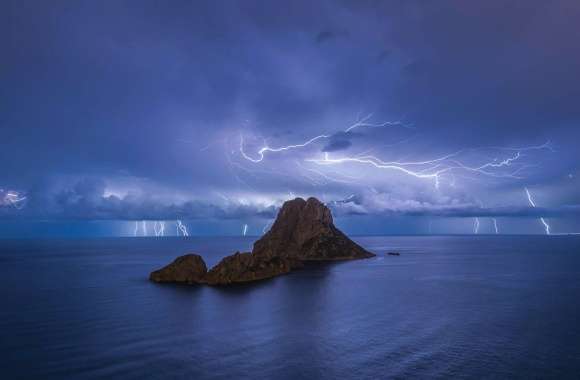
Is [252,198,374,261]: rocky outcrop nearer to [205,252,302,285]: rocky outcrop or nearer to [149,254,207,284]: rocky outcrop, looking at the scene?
[205,252,302,285]: rocky outcrop

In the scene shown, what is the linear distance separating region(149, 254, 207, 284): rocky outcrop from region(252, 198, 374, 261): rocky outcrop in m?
70.8

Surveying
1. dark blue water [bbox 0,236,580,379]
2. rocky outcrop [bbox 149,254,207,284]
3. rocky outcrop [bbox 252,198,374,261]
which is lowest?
dark blue water [bbox 0,236,580,379]

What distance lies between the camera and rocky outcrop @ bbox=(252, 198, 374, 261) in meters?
166

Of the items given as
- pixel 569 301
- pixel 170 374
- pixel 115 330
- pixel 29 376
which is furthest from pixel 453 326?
pixel 29 376

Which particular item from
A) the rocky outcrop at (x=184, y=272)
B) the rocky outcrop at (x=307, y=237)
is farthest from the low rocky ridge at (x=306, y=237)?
the rocky outcrop at (x=184, y=272)

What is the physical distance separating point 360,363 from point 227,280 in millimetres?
58408

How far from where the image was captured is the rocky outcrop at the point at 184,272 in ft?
292

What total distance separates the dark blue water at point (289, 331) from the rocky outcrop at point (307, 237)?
265 feet

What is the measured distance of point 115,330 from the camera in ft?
151

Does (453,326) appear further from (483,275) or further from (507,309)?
(483,275)

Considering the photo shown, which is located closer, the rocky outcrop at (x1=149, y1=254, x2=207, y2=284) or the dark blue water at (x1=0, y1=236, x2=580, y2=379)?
the dark blue water at (x1=0, y1=236, x2=580, y2=379)

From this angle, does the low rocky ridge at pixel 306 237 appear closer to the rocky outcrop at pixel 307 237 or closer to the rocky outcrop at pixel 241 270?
the rocky outcrop at pixel 307 237

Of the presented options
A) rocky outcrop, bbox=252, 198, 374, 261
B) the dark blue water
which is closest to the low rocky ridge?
rocky outcrop, bbox=252, 198, 374, 261

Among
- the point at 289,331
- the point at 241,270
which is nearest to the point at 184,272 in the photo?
the point at 241,270
